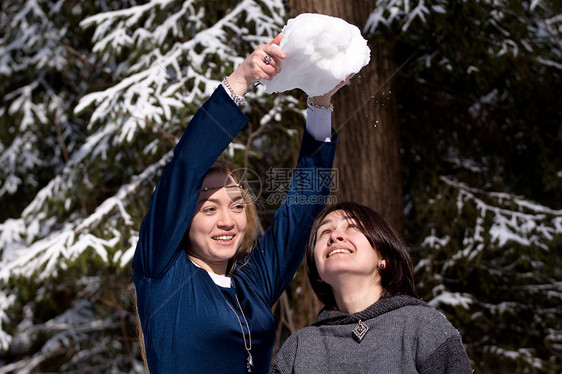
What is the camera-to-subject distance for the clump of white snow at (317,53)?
1597 mm

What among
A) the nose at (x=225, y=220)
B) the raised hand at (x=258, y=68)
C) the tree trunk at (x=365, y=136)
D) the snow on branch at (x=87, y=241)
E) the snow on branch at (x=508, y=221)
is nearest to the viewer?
the raised hand at (x=258, y=68)

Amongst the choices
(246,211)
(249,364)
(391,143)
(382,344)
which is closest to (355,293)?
(382,344)

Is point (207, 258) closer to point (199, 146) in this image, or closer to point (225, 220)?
point (225, 220)

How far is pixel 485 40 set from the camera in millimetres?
3803

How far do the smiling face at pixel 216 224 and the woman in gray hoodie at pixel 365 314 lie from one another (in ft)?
0.93

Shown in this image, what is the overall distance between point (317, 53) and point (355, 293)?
0.76m

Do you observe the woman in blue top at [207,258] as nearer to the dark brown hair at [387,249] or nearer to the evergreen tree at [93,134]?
the dark brown hair at [387,249]

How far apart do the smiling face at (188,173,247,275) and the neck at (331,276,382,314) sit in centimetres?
37

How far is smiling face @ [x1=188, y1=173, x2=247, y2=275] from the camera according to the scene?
175 cm

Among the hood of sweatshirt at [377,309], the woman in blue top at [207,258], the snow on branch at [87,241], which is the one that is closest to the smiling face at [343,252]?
the hood of sweatshirt at [377,309]

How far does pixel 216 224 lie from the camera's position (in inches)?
69.1

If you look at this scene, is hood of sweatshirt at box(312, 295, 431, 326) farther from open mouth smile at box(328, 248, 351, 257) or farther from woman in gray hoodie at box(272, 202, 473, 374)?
open mouth smile at box(328, 248, 351, 257)

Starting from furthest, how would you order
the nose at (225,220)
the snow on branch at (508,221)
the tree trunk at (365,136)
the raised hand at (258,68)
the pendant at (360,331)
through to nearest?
the snow on branch at (508,221) → the tree trunk at (365,136) → the nose at (225,220) → the pendant at (360,331) → the raised hand at (258,68)

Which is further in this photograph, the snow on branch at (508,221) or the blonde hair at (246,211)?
the snow on branch at (508,221)
